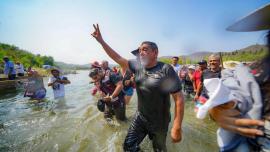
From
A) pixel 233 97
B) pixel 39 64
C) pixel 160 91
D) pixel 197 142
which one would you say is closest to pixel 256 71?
pixel 233 97

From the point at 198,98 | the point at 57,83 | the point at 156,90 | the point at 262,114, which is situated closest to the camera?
the point at 262,114

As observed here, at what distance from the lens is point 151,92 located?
3279mm

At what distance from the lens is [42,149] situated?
5.05m

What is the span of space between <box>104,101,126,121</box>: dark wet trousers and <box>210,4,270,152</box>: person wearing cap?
539 cm

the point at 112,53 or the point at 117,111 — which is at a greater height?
the point at 112,53

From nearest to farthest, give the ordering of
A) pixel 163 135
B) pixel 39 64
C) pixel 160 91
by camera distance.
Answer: pixel 160 91, pixel 163 135, pixel 39 64

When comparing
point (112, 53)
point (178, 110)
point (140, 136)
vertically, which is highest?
point (112, 53)

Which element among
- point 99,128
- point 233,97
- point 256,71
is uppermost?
point 256,71

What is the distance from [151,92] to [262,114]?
6.66ft

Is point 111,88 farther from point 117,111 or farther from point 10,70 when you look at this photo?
point 10,70

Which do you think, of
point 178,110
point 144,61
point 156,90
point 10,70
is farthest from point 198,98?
point 10,70

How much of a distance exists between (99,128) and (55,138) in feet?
4.51

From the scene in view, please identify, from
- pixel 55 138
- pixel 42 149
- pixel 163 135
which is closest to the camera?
pixel 163 135

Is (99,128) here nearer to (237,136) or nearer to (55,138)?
(55,138)
